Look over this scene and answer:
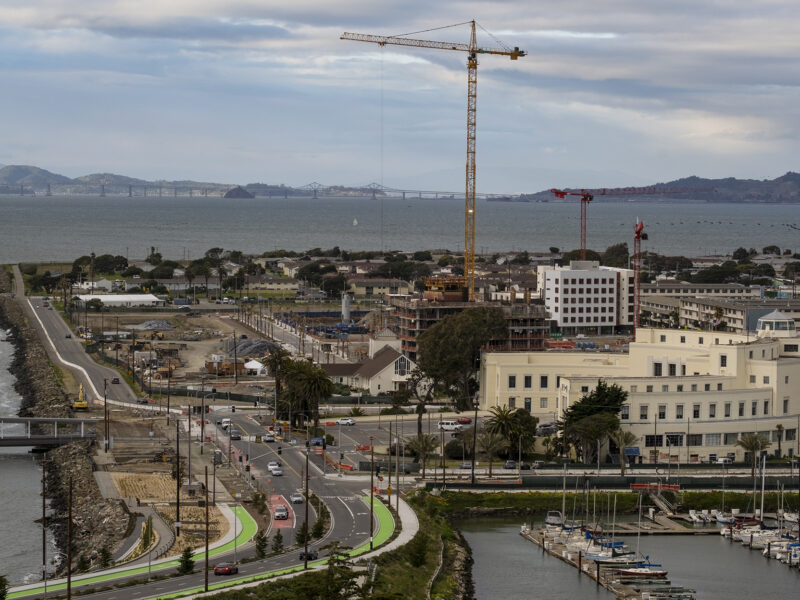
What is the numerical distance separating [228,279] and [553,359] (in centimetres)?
10035

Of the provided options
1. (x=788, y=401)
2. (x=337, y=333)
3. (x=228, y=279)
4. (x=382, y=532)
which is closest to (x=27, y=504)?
(x=382, y=532)

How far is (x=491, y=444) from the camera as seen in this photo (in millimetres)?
62594

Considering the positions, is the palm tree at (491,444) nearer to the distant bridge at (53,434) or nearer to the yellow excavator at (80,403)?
the distant bridge at (53,434)

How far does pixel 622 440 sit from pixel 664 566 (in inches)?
504

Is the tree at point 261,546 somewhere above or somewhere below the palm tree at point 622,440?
below

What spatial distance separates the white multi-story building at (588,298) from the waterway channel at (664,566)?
6912 cm

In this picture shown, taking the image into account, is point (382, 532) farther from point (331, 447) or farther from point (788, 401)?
point (788, 401)

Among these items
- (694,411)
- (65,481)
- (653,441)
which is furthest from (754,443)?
(65,481)

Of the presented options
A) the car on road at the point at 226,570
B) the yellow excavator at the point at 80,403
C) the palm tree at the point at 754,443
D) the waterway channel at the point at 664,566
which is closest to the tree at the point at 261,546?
the car on road at the point at 226,570

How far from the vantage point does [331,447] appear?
67.8m

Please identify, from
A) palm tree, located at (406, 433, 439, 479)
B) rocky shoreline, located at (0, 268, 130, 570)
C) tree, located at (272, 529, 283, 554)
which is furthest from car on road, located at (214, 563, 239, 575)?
palm tree, located at (406, 433, 439, 479)

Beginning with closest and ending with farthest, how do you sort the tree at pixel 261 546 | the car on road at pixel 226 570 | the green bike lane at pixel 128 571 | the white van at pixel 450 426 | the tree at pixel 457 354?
the green bike lane at pixel 128 571 < the car on road at pixel 226 570 < the tree at pixel 261 546 < the white van at pixel 450 426 < the tree at pixel 457 354

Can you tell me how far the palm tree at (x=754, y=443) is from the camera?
63.1 metres

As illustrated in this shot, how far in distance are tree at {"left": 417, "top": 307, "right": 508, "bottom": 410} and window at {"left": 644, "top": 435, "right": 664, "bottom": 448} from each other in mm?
14143
